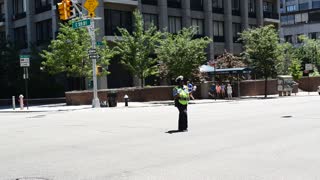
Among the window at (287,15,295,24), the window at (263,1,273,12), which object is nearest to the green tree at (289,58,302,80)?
the window at (263,1,273,12)

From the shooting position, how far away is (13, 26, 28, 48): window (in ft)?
172

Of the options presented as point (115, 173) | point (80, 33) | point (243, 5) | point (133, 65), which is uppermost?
point (243, 5)

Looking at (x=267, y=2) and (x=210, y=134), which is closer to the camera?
(x=210, y=134)

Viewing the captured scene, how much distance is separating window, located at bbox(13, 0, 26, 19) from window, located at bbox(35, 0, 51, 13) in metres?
2.51

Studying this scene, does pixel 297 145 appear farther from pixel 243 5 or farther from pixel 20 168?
pixel 243 5

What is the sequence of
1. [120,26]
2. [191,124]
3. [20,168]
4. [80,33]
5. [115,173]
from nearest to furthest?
[115,173], [20,168], [191,124], [80,33], [120,26]

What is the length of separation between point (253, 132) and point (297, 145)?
2837 mm

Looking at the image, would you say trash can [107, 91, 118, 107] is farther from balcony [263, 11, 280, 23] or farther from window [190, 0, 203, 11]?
balcony [263, 11, 280, 23]

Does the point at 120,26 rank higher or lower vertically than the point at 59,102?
higher

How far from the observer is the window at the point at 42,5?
4859 cm

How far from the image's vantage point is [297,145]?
36.5 ft

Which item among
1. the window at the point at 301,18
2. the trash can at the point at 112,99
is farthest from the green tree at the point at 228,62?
the window at the point at 301,18

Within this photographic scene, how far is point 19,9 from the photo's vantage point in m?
53.4

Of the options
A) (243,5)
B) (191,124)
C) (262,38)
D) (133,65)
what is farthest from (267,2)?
(191,124)
